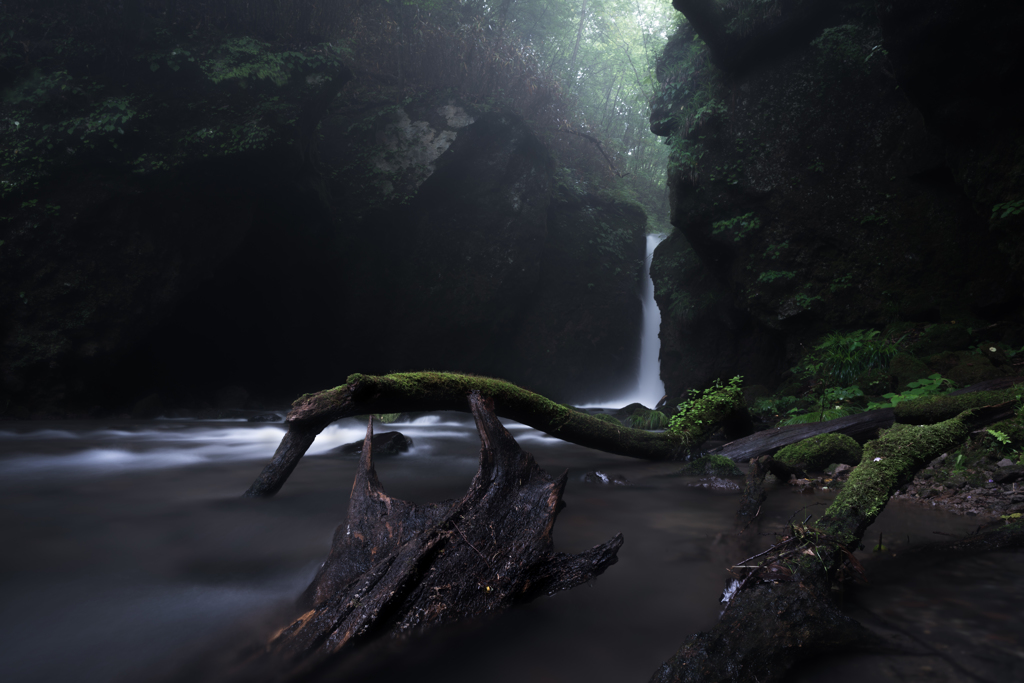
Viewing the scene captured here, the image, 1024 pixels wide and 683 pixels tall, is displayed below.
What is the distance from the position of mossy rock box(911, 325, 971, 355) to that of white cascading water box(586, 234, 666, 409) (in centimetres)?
763

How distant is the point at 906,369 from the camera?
266 inches

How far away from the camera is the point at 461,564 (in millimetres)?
2201

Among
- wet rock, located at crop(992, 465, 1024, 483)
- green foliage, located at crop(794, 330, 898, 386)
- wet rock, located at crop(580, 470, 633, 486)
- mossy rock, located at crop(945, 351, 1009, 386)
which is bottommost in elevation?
wet rock, located at crop(580, 470, 633, 486)

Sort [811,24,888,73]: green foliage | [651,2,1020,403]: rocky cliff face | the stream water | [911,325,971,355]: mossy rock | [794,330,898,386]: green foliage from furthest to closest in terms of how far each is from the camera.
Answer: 1. [811,24,888,73]: green foliage
2. [651,2,1020,403]: rocky cliff face
3. [794,330,898,386]: green foliage
4. [911,325,971,355]: mossy rock
5. the stream water

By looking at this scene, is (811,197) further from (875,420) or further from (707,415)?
(707,415)

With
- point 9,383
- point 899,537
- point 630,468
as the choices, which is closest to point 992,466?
point 899,537

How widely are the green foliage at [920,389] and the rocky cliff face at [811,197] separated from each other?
1.94m

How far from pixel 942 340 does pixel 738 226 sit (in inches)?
160

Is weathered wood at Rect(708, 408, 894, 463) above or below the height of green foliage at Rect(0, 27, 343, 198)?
below

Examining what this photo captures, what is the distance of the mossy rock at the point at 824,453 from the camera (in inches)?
195

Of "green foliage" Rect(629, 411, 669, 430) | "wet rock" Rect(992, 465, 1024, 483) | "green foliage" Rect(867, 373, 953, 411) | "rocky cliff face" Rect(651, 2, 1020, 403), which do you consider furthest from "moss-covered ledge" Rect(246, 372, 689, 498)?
"rocky cliff face" Rect(651, 2, 1020, 403)

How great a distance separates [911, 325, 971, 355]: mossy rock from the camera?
274 inches

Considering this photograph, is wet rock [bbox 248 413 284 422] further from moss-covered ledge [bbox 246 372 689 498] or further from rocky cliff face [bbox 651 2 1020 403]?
rocky cliff face [bbox 651 2 1020 403]

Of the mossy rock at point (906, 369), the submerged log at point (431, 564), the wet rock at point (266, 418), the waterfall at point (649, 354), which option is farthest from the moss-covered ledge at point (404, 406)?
the waterfall at point (649, 354)
